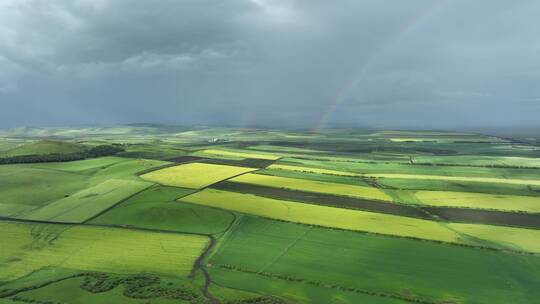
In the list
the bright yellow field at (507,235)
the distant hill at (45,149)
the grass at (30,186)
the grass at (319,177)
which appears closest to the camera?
the bright yellow field at (507,235)

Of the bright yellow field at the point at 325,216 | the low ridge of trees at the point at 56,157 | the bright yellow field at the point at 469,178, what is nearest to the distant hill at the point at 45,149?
the low ridge of trees at the point at 56,157

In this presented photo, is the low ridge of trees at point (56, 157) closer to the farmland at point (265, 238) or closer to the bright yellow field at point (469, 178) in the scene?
the farmland at point (265, 238)

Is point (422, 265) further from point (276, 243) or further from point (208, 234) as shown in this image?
point (208, 234)

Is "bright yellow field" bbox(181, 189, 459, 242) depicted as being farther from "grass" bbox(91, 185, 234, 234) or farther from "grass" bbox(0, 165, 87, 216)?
"grass" bbox(0, 165, 87, 216)

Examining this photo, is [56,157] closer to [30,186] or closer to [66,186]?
[30,186]

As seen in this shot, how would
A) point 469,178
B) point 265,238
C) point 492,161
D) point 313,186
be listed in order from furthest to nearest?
1. point 492,161
2. point 469,178
3. point 313,186
4. point 265,238

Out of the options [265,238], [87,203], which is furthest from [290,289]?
[87,203]
